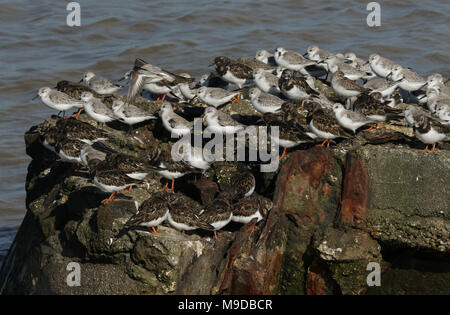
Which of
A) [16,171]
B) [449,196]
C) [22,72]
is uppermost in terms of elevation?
[449,196]

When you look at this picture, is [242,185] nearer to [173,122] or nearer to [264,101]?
[173,122]

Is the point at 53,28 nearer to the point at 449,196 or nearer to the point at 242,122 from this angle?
the point at 242,122

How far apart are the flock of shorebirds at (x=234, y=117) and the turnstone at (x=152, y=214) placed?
0.01m

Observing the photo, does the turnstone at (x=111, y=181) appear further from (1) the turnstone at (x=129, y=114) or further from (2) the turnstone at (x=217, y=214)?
(1) the turnstone at (x=129, y=114)

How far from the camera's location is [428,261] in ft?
29.9

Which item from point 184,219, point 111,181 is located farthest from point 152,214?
point 111,181

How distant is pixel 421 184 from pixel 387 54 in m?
14.5

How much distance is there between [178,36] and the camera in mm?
24453

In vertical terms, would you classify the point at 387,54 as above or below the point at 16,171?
above

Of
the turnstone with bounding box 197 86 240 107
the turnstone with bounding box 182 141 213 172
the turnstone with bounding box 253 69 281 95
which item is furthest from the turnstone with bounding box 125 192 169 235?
the turnstone with bounding box 253 69 281 95

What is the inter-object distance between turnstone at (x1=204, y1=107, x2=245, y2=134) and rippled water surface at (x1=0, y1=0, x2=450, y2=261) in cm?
871

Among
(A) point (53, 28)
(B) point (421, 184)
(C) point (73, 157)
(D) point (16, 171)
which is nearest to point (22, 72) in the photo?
(A) point (53, 28)

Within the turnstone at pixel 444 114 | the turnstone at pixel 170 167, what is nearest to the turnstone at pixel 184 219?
the turnstone at pixel 170 167

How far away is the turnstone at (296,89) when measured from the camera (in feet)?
40.8
